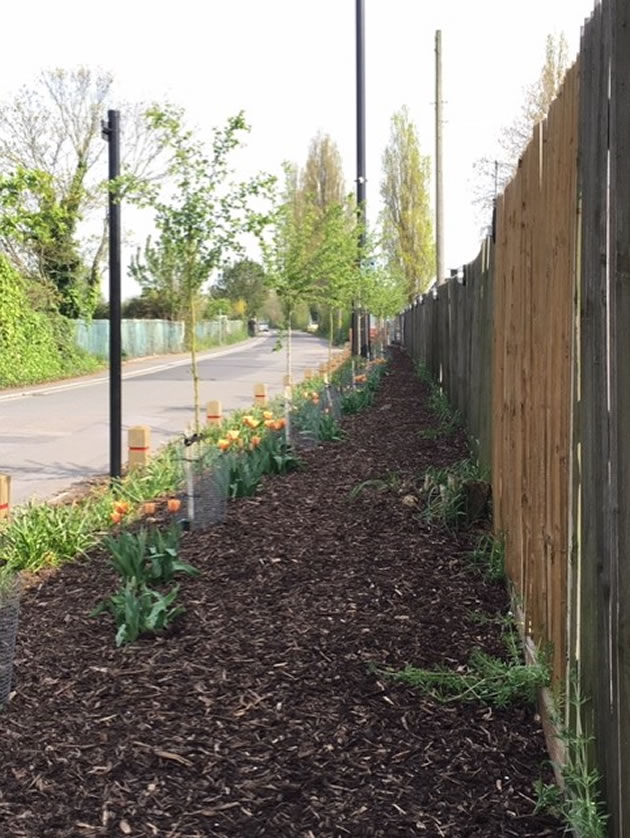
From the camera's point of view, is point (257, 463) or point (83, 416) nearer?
point (257, 463)

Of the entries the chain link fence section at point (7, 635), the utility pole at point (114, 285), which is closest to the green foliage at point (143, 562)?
the chain link fence section at point (7, 635)

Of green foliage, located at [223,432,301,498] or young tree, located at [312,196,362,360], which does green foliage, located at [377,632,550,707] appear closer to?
green foliage, located at [223,432,301,498]

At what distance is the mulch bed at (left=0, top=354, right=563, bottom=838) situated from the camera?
2502mm

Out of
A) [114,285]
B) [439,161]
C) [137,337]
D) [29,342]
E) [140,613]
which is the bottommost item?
[140,613]

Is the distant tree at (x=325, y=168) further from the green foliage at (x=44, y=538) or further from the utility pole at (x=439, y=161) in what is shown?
the green foliage at (x=44, y=538)

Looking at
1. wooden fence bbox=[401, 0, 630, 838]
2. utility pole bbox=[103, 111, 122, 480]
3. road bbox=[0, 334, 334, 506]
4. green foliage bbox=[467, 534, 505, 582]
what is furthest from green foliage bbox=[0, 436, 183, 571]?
wooden fence bbox=[401, 0, 630, 838]

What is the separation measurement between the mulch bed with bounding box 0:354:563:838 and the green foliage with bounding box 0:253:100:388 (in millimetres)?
19384

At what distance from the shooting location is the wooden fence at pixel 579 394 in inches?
76.1

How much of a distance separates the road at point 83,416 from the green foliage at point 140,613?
3371 mm

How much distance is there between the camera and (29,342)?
83.4 feet

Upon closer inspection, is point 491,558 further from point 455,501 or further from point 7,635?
point 7,635

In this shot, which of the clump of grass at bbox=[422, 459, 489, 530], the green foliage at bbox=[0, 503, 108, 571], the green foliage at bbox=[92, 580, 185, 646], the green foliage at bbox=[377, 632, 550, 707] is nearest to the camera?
the green foliage at bbox=[377, 632, 550, 707]

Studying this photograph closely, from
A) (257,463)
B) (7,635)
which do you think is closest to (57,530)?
(257,463)

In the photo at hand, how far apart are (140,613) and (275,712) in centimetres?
92
